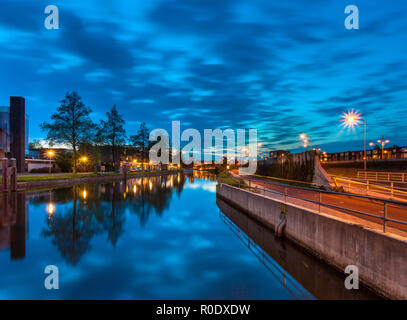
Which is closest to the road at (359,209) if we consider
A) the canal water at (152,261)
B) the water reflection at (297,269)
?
the water reflection at (297,269)

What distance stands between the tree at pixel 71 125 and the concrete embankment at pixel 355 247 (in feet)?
143

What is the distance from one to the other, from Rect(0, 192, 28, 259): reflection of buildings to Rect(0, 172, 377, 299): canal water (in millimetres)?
34

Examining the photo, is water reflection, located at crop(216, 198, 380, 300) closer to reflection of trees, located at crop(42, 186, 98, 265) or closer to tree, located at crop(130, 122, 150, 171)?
reflection of trees, located at crop(42, 186, 98, 265)

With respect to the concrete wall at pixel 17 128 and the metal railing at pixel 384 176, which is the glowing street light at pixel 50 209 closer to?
the metal railing at pixel 384 176

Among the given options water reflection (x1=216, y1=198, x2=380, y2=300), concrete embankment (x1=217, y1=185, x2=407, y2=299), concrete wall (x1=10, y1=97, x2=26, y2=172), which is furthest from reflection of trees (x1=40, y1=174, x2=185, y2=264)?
concrete wall (x1=10, y1=97, x2=26, y2=172)

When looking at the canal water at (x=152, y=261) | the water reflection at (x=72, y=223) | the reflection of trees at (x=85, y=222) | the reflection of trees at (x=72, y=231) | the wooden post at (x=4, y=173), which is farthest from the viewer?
the wooden post at (x=4, y=173)

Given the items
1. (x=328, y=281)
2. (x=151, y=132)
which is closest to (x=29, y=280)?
(x=328, y=281)

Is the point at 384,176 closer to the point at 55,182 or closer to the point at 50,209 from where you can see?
the point at 50,209

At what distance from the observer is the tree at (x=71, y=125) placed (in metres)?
45.1

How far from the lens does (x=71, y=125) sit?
153ft

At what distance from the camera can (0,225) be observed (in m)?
13.3

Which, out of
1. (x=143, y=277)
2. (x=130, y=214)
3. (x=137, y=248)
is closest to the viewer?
(x=143, y=277)
